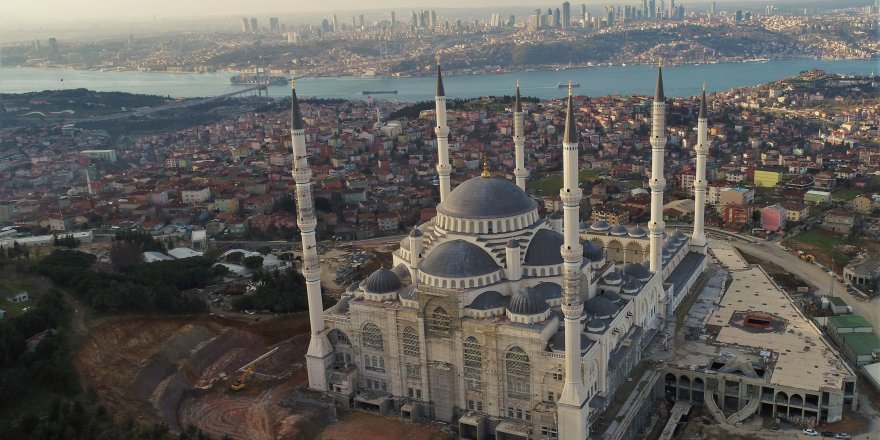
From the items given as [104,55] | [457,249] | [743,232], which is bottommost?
[743,232]

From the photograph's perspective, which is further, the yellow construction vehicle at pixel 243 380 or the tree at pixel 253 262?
the tree at pixel 253 262

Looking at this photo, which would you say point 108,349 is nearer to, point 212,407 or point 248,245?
point 212,407

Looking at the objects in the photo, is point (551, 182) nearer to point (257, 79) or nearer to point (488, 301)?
point (488, 301)

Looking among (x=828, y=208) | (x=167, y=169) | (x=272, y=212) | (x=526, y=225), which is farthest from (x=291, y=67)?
(x=526, y=225)

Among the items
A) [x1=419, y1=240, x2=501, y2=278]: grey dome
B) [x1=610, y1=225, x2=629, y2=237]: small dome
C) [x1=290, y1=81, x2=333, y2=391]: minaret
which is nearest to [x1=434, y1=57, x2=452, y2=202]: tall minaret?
[x1=419, y1=240, x2=501, y2=278]: grey dome

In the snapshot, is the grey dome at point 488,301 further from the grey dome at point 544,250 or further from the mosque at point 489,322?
the grey dome at point 544,250

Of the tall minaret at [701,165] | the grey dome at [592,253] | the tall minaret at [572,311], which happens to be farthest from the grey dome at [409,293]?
the tall minaret at [701,165]

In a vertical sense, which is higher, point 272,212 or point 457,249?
point 457,249
